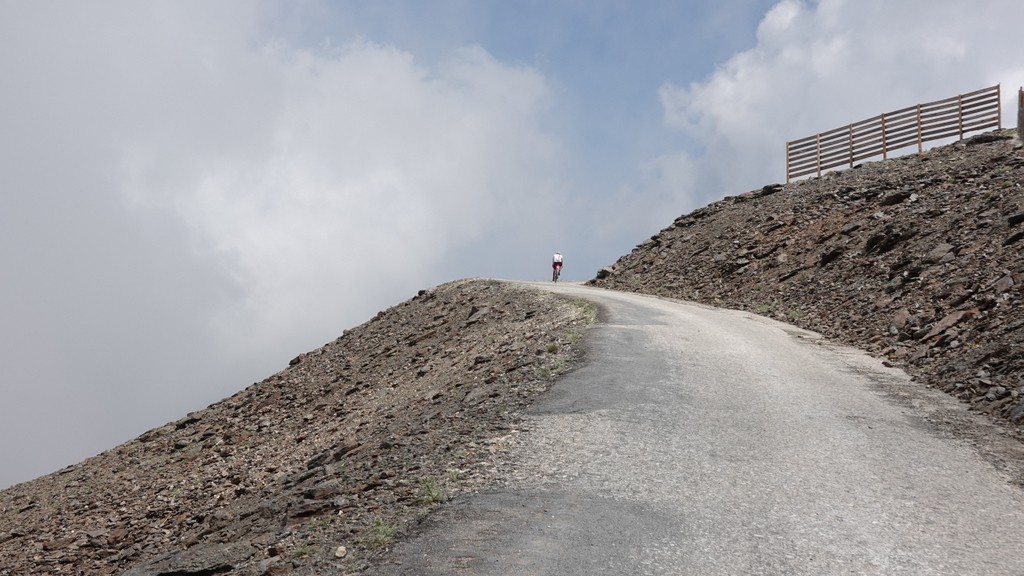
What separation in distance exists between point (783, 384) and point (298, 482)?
8.13 metres

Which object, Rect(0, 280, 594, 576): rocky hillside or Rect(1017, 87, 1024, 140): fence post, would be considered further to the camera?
Rect(1017, 87, 1024, 140): fence post

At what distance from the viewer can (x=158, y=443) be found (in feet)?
78.5

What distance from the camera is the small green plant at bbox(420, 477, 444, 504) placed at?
7.93 metres

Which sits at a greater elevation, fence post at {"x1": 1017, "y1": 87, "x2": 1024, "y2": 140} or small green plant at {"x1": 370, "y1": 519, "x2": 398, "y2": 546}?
fence post at {"x1": 1017, "y1": 87, "x2": 1024, "y2": 140}

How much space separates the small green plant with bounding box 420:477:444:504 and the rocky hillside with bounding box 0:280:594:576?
0.03m

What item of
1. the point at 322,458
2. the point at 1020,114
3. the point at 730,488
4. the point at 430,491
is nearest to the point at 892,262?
the point at 1020,114

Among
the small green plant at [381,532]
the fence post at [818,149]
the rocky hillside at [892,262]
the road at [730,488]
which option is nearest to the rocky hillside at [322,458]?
the small green plant at [381,532]

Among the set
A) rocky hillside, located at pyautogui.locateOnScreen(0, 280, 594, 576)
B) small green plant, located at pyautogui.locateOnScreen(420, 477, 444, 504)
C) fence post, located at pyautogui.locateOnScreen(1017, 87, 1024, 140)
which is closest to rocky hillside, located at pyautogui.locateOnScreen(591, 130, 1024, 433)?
fence post, located at pyautogui.locateOnScreen(1017, 87, 1024, 140)

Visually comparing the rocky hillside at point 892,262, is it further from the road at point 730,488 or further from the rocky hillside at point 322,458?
the rocky hillside at point 322,458

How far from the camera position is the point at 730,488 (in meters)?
8.27

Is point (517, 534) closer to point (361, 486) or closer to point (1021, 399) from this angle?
point (361, 486)

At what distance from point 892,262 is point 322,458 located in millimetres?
16321

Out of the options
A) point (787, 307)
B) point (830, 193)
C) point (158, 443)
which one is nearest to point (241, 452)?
point (158, 443)

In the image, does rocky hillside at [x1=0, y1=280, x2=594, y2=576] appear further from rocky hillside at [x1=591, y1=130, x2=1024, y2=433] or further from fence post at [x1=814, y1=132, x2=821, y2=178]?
fence post at [x1=814, y1=132, x2=821, y2=178]
